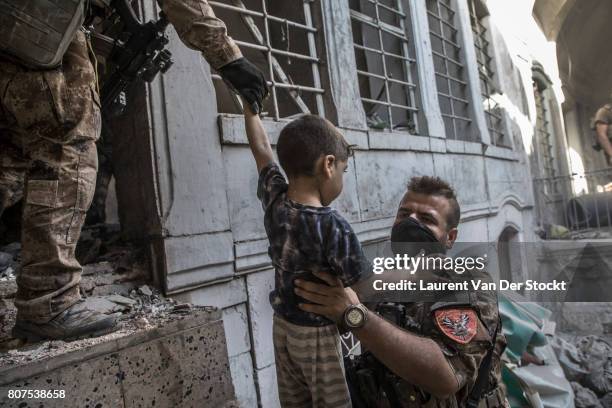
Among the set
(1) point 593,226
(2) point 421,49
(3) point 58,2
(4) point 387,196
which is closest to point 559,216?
(1) point 593,226

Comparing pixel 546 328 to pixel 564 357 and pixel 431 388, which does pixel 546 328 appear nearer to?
pixel 564 357

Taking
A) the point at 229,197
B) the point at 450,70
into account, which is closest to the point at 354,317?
the point at 229,197

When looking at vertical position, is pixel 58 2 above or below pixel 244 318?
above

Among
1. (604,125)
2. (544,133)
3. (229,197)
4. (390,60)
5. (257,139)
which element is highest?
(390,60)

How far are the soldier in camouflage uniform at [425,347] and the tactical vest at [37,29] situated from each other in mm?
1226

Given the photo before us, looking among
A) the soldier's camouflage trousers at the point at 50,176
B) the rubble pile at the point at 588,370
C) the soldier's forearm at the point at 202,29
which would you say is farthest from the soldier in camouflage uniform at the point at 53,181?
Result: the rubble pile at the point at 588,370

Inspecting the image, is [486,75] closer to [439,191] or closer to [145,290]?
[439,191]

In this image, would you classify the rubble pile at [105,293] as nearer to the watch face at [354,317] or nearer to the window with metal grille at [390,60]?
the watch face at [354,317]

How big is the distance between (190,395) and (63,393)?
0.50 m

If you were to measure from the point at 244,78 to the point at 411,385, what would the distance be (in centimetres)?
148

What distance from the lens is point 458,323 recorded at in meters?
1.41

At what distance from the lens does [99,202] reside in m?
2.68

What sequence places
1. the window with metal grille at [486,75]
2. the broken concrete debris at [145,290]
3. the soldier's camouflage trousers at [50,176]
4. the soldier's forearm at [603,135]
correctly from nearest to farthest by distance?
the soldier's camouflage trousers at [50,176] → the broken concrete debris at [145,290] → the window with metal grille at [486,75] → the soldier's forearm at [603,135]

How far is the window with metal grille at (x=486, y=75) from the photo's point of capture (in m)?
7.69
